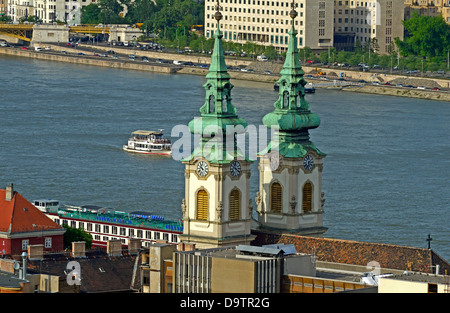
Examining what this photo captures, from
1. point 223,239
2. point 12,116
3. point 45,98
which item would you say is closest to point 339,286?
point 223,239

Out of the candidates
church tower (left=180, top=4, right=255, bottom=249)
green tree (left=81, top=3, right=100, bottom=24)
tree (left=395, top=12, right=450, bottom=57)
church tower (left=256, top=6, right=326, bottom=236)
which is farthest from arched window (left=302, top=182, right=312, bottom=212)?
green tree (left=81, top=3, right=100, bottom=24)

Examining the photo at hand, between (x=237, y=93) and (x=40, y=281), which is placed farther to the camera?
(x=237, y=93)

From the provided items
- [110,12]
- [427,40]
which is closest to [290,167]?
[427,40]

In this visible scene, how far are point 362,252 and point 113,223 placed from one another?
9.61m

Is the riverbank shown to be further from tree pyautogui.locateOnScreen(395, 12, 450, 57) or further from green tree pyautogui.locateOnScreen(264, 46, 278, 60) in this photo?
tree pyautogui.locateOnScreen(395, 12, 450, 57)

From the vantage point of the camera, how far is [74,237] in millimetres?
38750

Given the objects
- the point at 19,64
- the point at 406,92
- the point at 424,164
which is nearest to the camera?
the point at 424,164

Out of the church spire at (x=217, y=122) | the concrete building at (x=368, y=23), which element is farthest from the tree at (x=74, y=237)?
the concrete building at (x=368, y=23)

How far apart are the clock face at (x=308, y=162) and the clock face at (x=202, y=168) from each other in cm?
206

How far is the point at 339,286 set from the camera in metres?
29.5

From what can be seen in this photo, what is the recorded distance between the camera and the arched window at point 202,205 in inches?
1328
